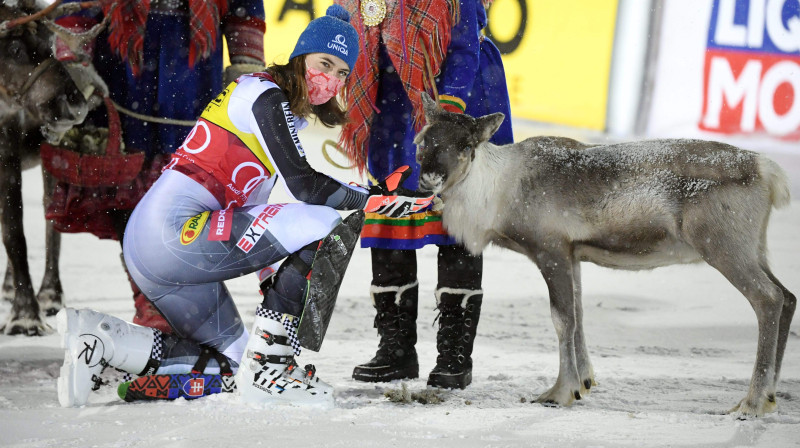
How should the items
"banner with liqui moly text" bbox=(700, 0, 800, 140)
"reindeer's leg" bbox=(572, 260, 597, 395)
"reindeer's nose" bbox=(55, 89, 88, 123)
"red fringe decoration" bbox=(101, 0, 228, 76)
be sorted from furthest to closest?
"banner with liqui moly text" bbox=(700, 0, 800, 140) → "reindeer's nose" bbox=(55, 89, 88, 123) → "red fringe decoration" bbox=(101, 0, 228, 76) → "reindeer's leg" bbox=(572, 260, 597, 395)

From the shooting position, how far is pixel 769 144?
945 cm

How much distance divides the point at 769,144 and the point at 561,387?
7.26 meters

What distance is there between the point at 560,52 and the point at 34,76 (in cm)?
638

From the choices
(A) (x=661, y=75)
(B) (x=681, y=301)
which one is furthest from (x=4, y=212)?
(A) (x=661, y=75)

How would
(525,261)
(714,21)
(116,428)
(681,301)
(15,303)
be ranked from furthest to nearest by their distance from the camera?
1. (714,21)
2. (525,261)
3. (681,301)
4. (15,303)
5. (116,428)

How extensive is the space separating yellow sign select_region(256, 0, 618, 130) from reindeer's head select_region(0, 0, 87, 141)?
16.5ft

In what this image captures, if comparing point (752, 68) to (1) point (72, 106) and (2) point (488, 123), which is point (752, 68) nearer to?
(2) point (488, 123)

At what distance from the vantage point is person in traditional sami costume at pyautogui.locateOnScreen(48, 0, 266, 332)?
4.01 meters

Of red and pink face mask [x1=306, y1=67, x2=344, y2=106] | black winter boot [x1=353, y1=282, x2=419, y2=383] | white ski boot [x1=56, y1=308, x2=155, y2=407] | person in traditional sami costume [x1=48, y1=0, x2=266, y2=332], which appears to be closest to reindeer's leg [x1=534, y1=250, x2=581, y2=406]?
black winter boot [x1=353, y1=282, x2=419, y2=383]

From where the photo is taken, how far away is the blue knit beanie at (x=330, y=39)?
311cm

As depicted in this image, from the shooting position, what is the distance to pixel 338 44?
3121 millimetres

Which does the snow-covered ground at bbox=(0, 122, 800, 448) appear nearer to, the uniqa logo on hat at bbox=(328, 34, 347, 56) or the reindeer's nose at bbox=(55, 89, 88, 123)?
the reindeer's nose at bbox=(55, 89, 88, 123)

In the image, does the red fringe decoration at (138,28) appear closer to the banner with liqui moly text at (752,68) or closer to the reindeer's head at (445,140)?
the reindeer's head at (445,140)

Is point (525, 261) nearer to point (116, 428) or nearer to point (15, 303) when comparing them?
point (15, 303)
